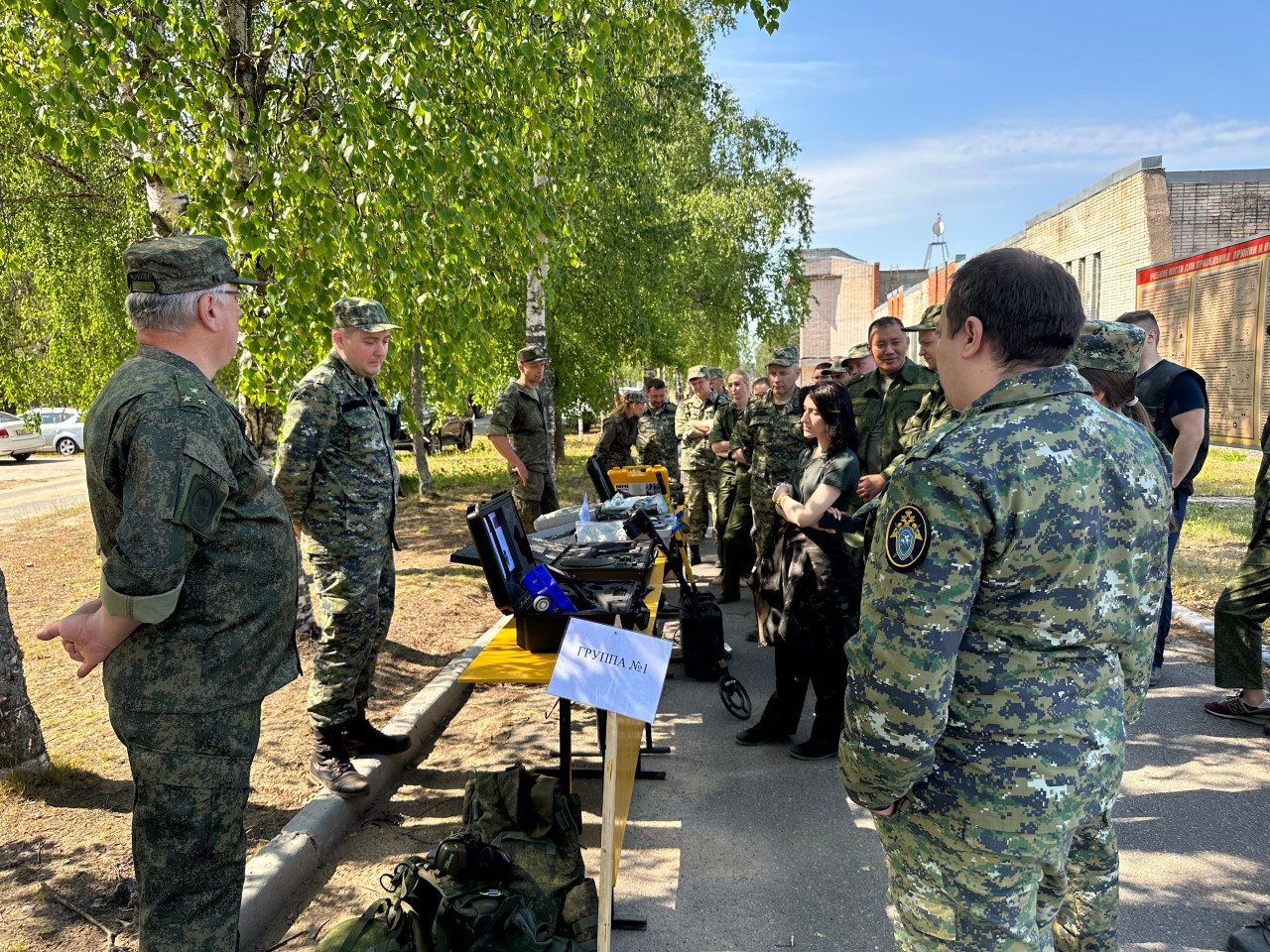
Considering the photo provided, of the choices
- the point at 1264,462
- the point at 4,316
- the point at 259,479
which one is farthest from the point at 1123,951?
the point at 4,316

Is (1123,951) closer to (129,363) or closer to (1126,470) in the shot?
(1126,470)

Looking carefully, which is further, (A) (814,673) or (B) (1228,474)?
(B) (1228,474)

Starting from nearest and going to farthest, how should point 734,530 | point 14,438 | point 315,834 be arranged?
point 315,834 < point 734,530 < point 14,438

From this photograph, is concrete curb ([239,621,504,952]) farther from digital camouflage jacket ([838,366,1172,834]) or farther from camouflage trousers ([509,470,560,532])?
camouflage trousers ([509,470,560,532])

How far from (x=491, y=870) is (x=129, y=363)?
190cm

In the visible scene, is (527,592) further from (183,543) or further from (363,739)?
(363,739)

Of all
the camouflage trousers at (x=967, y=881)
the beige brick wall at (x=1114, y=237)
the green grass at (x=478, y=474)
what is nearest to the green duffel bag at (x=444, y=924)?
the camouflage trousers at (x=967, y=881)

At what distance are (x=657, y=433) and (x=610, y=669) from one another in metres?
6.73

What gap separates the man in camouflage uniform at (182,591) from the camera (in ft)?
6.43

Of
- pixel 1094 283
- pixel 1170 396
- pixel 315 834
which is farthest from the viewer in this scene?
pixel 1094 283

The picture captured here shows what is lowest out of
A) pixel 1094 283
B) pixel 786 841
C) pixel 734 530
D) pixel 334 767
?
pixel 786 841

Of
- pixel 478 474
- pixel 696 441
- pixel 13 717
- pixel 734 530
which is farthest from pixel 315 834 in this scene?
pixel 478 474

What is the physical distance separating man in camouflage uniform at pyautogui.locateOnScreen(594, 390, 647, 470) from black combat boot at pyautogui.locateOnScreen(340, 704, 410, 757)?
16.9 feet

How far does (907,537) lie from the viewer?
1516 mm
